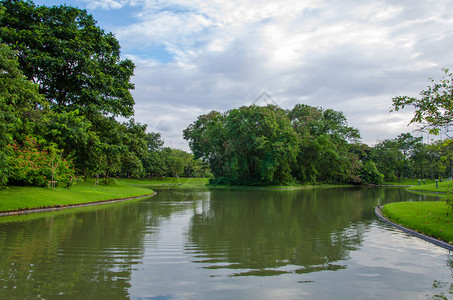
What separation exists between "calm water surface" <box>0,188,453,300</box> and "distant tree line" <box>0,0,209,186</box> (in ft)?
23.8

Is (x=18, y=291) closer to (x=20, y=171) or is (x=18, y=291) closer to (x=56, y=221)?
(x=56, y=221)

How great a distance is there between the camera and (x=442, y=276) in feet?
19.9

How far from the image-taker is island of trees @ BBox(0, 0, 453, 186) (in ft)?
47.1

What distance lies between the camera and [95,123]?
28.1 meters

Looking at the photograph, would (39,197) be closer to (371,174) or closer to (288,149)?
(288,149)

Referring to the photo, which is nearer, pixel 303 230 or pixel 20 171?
pixel 303 230

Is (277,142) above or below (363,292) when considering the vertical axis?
above

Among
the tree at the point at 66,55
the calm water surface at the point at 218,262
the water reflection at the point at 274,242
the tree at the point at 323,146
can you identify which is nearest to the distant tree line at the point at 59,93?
the tree at the point at 66,55

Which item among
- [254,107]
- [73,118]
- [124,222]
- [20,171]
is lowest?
[124,222]

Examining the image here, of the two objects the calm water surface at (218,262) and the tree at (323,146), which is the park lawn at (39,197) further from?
the tree at (323,146)

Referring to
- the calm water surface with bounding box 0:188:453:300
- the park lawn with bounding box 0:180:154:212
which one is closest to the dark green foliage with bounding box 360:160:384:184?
the park lawn with bounding box 0:180:154:212

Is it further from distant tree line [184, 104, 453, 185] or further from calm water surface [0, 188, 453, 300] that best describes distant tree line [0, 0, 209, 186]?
distant tree line [184, 104, 453, 185]

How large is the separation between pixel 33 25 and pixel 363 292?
2656 centimetres

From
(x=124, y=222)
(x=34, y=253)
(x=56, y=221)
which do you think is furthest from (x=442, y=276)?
(x=56, y=221)
